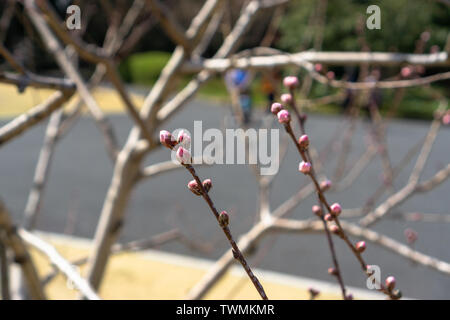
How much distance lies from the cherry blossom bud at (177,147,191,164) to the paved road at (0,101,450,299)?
→ 2987mm

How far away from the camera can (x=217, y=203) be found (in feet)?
26.7

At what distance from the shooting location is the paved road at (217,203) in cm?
568

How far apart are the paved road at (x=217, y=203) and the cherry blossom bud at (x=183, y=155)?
9.80 ft

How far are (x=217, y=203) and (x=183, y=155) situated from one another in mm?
7494

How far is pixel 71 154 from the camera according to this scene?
11.7 metres

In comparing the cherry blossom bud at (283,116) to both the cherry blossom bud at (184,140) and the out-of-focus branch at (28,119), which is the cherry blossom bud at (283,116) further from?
the out-of-focus branch at (28,119)

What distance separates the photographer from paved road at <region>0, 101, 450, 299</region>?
5.68 m

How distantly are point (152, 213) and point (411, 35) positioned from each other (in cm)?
1362
